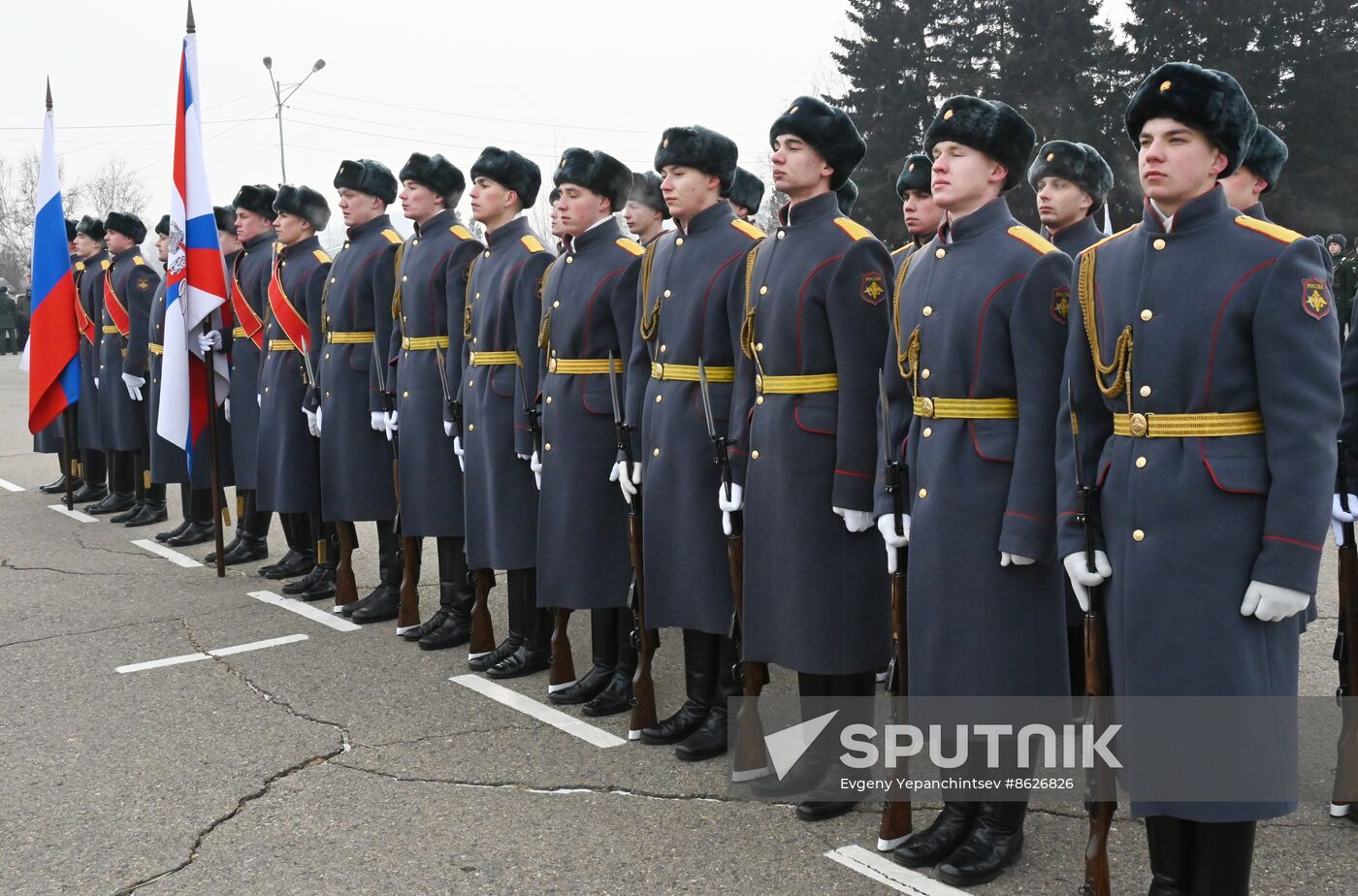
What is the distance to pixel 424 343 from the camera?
648 centimetres

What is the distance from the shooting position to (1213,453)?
304cm

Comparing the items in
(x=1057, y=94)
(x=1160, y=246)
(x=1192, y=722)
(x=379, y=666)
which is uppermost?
(x=1057, y=94)

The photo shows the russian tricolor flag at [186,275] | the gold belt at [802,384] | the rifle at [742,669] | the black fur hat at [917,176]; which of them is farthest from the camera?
the russian tricolor flag at [186,275]

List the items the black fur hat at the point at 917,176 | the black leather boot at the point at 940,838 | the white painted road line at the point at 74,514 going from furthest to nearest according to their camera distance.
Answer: the white painted road line at the point at 74,514 → the black fur hat at the point at 917,176 → the black leather boot at the point at 940,838

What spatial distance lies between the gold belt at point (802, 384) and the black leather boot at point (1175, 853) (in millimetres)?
1571

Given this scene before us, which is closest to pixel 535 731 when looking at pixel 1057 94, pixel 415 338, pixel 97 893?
pixel 97 893

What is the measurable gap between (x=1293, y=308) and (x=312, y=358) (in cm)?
548

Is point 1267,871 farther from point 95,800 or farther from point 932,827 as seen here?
point 95,800

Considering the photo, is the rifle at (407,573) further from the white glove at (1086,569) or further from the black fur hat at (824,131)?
the white glove at (1086,569)

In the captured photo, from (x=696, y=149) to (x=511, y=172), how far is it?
4.86ft

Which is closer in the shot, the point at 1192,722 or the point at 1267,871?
the point at 1192,722

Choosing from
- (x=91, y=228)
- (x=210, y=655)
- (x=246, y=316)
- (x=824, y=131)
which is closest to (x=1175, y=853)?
(x=824, y=131)

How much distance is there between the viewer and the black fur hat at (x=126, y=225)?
10.2 m

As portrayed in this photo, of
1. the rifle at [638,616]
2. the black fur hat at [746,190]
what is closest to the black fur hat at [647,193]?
the black fur hat at [746,190]
